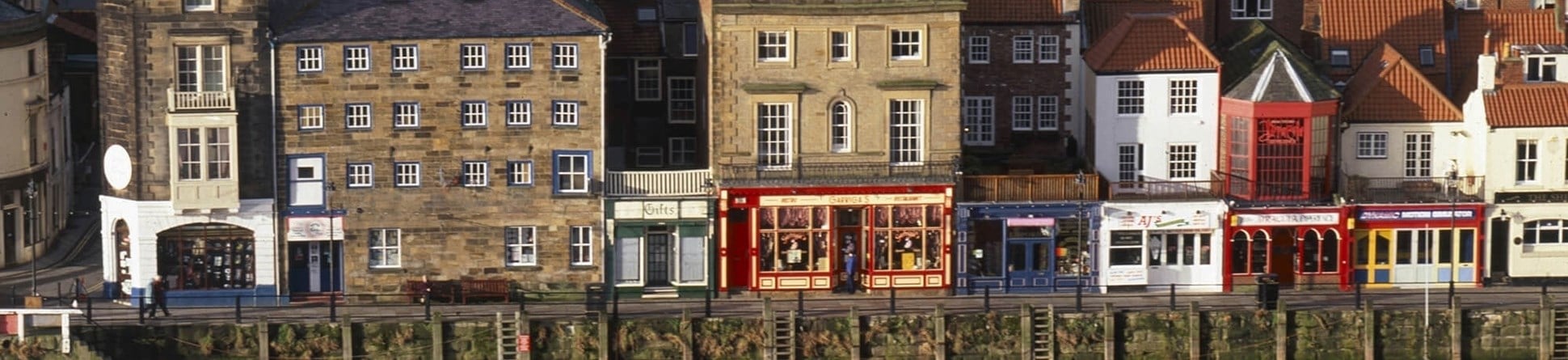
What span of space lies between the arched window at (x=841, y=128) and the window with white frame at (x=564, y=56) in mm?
6488

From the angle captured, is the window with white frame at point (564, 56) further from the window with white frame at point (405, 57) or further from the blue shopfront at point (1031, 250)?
the blue shopfront at point (1031, 250)

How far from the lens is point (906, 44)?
9388cm

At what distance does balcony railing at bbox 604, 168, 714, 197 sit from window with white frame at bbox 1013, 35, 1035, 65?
999cm

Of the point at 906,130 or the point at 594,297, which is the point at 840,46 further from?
the point at 594,297

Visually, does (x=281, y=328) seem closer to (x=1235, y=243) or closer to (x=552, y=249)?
(x=552, y=249)

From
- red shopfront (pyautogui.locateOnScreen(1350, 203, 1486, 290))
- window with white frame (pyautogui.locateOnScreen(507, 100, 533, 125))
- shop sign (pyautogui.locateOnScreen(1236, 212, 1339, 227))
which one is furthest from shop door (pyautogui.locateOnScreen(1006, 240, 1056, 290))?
window with white frame (pyautogui.locateOnScreen(507, 100, 533, 125))

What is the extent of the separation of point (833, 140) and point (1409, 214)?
1468 cm

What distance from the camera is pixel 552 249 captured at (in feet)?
309

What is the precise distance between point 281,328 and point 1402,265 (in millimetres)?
28189

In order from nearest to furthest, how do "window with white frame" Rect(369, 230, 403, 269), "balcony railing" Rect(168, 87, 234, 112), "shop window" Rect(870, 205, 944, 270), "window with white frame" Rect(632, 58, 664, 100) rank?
"balcony railing" Rect(168, 87, 234, 112)
"window with white frame" Rect(369, 230, 403, 269)
"shop window" Rect(870, 205, 944, 270)
"window with white frame" Rect(632, 58, 664, 100)

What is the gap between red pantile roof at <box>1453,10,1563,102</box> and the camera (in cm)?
10062

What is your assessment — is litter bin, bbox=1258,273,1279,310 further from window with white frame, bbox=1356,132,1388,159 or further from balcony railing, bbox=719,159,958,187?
balcony railing, bbox=719,159,958,187

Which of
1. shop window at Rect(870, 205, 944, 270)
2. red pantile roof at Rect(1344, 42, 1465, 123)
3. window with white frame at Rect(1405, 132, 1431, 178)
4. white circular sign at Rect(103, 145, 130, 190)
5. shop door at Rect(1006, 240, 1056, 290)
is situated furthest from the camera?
window with white frame at Rect(1405, 132, 1431, 178)

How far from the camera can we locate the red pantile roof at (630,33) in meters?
98.9
